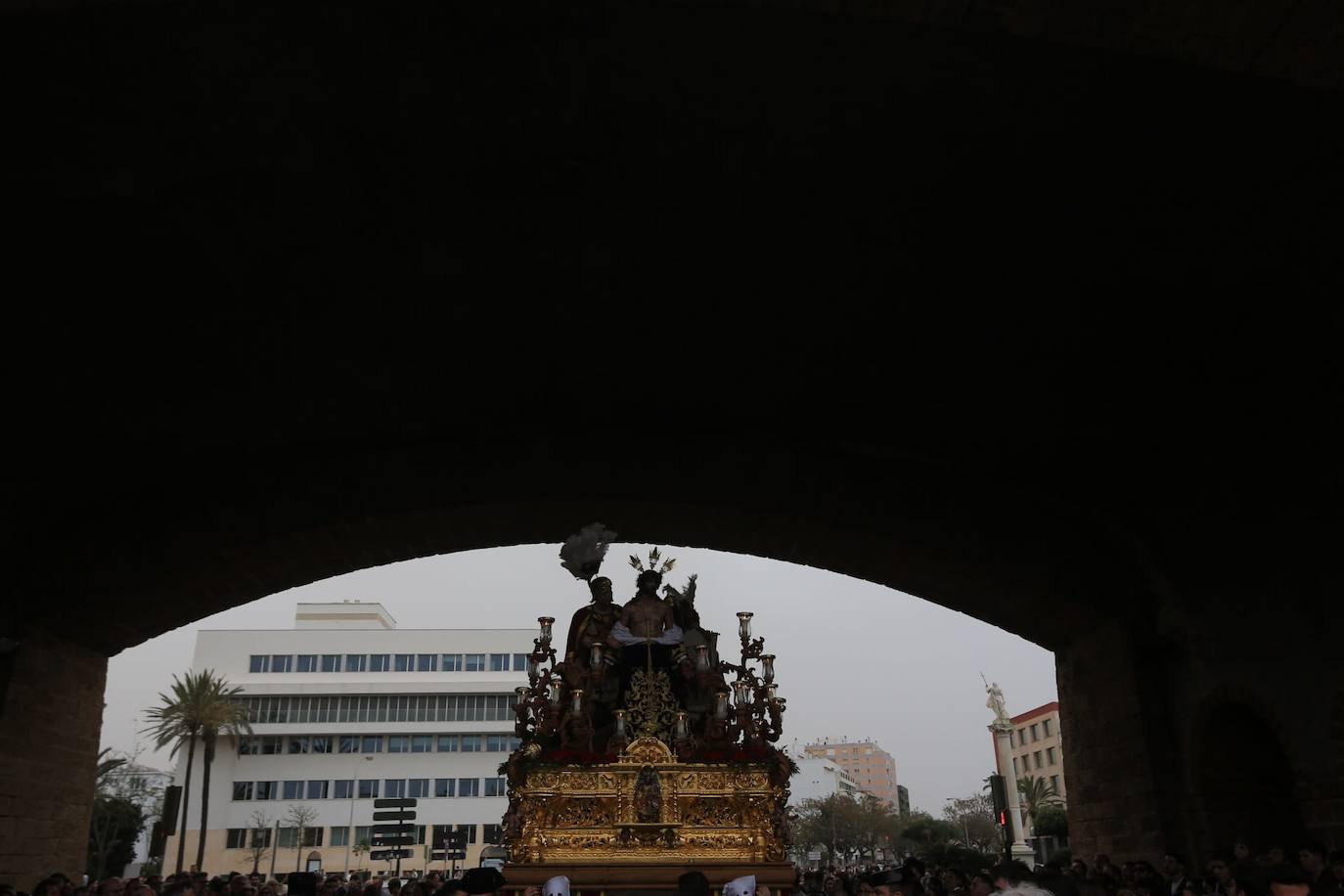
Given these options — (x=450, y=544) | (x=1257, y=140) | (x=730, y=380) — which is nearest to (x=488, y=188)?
(x=730, y=380)

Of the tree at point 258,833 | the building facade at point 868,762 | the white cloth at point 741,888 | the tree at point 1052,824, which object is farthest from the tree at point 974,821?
the building facade at point 868,762

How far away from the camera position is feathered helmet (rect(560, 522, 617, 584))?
11891 millimetres

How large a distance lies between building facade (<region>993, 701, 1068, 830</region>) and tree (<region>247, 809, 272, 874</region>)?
130 ft

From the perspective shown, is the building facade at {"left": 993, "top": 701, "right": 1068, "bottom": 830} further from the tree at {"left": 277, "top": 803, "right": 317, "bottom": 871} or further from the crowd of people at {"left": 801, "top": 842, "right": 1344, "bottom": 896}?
the crowd of people at {"left": 801, "top": 842, "right": 1344, "bottom": 896}

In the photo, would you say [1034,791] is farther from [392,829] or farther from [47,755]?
[47,755]

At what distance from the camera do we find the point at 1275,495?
1164 centimetres

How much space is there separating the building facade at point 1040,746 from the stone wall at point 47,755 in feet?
171

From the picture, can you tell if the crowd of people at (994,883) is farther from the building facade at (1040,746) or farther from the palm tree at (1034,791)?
the building facade at (1040,746)

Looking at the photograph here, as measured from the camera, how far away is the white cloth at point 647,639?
11.0m

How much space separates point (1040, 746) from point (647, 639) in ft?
193

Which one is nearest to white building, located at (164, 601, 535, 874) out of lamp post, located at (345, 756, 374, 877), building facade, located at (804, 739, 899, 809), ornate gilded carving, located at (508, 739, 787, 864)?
lamp post, located at (345, 756, 374, 877)

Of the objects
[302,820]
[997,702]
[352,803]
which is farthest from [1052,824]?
[302,820]

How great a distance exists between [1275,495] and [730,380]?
6.47m

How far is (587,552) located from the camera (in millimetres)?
11945
